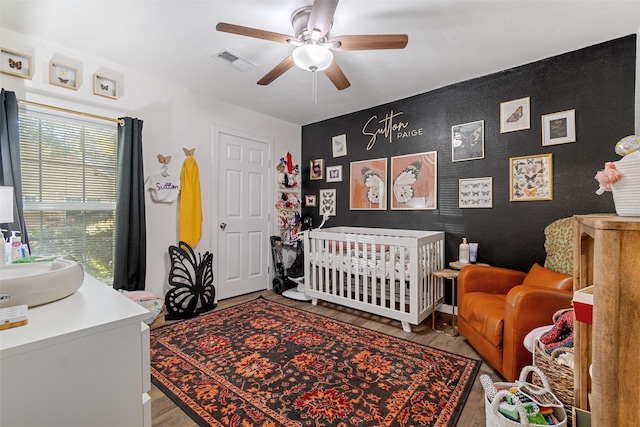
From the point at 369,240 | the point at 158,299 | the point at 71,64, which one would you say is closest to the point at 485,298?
the point at 369,240

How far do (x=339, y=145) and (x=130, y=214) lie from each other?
8.35 feet

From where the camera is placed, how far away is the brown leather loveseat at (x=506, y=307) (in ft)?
5.37

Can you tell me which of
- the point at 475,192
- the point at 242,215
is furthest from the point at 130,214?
the point at 475,192

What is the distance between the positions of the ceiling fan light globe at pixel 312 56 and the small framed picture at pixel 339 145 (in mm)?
1956

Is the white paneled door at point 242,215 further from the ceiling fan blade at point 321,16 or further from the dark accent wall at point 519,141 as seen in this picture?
the ceiling fan blade at point 321,16

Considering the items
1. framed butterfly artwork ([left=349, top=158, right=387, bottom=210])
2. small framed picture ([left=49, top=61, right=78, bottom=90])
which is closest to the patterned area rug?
framed butterfly artwork ([left=349, top=158, right=387, bottom=210])

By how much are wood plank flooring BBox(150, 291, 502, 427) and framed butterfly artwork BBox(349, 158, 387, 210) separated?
4.27 ft

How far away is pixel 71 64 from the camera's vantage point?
7.52 ft

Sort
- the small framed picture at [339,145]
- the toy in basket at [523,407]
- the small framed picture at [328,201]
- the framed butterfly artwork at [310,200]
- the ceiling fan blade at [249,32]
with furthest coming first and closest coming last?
the framed butterfly artwork at [310,200], the small framed picture at [328,201], the small framed picture at [339,145], the ceiling fan blade at [249,32], the toy in basket at [523,407]

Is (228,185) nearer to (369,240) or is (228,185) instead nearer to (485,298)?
(369,240)

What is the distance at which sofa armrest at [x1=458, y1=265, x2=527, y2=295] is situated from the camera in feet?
7.47

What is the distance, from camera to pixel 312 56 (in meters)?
1.75

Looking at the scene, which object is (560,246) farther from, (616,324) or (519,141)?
(616,324)

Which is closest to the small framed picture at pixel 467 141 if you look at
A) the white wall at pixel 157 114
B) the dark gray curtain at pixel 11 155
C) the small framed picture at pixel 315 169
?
the small framed picture at pixel 315 169
